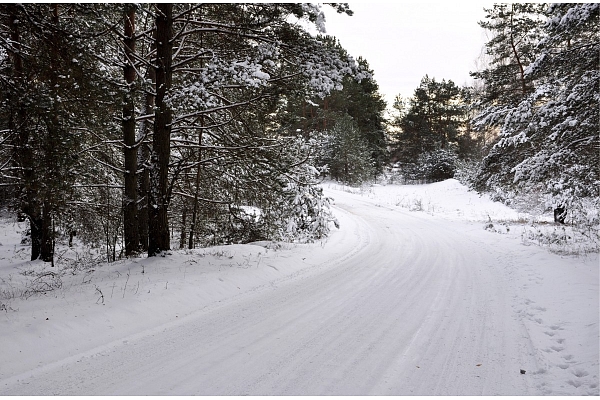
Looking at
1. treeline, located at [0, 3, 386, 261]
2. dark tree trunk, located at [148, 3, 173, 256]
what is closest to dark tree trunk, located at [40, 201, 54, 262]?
treeline, located at [0, 3, 386, 261]

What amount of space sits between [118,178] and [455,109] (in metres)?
41.0

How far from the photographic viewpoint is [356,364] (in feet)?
11.9

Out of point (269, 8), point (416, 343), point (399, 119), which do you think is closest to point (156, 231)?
point (269, 8)

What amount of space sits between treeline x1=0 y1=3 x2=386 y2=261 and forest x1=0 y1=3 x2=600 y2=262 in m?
0.04

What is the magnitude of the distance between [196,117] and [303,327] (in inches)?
251

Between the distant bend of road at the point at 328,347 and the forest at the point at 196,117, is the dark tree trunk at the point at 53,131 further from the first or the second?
the distant bend of road at the point at 328,347

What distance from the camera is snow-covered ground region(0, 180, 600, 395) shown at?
10.9 feet

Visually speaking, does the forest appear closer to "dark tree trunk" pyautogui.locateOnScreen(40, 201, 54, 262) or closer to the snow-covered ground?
"dark tree trunk" pyautogui.locateOnScreen(40, 201, 54, 262)

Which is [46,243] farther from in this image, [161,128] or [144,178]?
[161,128]

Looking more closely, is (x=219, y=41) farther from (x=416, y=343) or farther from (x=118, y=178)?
(x=416, y=343)

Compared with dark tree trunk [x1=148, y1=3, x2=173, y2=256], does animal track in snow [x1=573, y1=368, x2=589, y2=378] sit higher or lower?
lower

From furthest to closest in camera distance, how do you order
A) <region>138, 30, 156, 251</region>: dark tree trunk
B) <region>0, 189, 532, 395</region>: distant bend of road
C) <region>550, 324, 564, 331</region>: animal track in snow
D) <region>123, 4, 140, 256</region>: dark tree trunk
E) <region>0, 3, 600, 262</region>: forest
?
1. <region>138, 30, 156, 251</region>: dark tree trunk
2. <region>123, 4, 140, 256</region>: dark tree trunk
3. <region>0, 3, 600, 262</region>: forest
4. <region>550, 324, 564, 331</region>: animal track in snow
5. <region>0, 189, 532, 395</region>: distant bend of road

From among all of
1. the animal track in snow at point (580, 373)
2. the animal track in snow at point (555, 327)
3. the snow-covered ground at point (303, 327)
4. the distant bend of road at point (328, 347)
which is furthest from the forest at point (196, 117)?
the animal track in snow at point (580, 373)

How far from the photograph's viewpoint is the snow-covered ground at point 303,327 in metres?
3.32
